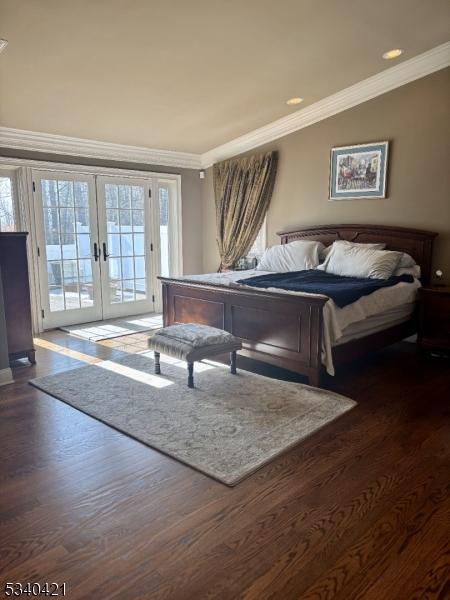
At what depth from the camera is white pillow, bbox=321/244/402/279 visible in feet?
14.6

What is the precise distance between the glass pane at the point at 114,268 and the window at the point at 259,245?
181 cm

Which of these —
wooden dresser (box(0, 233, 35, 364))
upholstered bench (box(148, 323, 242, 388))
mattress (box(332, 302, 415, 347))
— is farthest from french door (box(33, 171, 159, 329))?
mattress (box(332, 302, 415, 347))

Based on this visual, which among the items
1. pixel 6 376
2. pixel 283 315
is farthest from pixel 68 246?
pixel 283 315

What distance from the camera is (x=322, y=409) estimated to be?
3105 mm

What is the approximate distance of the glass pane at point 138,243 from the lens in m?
6.19

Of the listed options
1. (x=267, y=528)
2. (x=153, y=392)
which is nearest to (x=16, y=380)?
(x=153, y=392)

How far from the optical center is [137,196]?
20.1ft

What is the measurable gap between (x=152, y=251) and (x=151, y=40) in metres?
3.20

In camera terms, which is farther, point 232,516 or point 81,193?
point 81,193

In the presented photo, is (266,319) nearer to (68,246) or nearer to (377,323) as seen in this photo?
(377,323)

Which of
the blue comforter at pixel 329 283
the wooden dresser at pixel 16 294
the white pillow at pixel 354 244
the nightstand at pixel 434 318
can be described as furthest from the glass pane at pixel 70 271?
the nightstand at pixel 434 318

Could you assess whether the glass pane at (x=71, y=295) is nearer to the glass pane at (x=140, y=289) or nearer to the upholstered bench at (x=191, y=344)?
the glass pane at (x=140, y=289)

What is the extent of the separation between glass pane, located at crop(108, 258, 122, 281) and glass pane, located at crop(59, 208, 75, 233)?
664 millimetres

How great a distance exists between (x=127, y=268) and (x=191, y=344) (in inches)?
118
